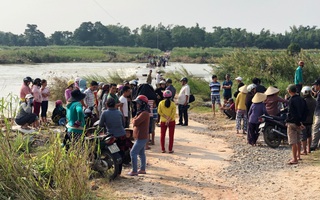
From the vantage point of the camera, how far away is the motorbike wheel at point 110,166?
22.3 feet

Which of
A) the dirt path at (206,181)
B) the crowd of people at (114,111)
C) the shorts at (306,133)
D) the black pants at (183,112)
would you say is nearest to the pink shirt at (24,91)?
the crowd of people at (114,111)

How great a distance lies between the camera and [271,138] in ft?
31.6

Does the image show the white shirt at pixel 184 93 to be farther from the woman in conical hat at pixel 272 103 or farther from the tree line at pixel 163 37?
the tree line at pixel 163 37

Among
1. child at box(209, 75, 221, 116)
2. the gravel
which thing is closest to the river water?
child at box(209, 75, 221, 116)

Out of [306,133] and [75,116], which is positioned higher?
[75,116]

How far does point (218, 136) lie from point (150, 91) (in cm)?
287

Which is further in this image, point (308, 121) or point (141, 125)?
point (308, 121)

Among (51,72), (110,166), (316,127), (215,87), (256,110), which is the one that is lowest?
(110,166)

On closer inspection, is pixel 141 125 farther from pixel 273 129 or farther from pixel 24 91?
pixel 24 91

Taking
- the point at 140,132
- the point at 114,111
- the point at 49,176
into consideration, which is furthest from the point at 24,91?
the point at 49,176

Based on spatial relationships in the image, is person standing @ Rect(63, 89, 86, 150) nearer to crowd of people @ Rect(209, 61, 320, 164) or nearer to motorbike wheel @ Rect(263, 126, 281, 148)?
crowd of people @ Rect(209, 61, 320, 164)

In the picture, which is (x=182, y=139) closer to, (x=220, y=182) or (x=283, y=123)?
(x=283, y=123)

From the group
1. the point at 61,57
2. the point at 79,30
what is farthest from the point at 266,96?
the point at 79,30

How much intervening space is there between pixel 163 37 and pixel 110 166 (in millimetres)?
98579
